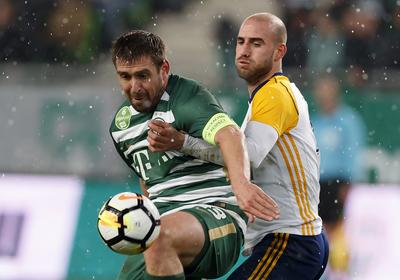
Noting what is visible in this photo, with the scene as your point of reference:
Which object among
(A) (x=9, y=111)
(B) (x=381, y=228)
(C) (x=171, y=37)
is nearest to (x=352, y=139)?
(B) (x=381, y=228)

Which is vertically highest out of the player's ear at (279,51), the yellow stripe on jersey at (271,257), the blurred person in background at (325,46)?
the blurred person in background at (325,46)

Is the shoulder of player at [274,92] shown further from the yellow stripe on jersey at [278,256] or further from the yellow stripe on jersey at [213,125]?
the yellow stripe on jersey at [278,256]

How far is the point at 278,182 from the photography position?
6.05 meters

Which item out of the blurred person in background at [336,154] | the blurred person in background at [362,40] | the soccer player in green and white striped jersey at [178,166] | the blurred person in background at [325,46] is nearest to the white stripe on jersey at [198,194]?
the soccer player in green and white striped jersey at [178,166]

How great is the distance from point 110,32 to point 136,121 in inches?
298

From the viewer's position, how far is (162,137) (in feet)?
18.6

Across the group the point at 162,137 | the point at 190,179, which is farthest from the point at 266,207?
the point at 190,179

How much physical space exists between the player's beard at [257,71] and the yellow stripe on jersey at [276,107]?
0.49 feet

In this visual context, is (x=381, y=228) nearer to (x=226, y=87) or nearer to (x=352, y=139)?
(x=352, y=139)

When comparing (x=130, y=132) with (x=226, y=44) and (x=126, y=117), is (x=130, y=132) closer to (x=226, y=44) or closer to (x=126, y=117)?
(x=126, y=117)

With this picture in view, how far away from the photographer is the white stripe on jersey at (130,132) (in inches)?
240

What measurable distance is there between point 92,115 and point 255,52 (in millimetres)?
5003

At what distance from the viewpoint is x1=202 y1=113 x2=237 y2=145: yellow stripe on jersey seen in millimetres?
5676

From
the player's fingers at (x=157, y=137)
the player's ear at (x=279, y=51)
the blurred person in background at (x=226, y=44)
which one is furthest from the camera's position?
the blurred person in background at (x=226, y=44)
